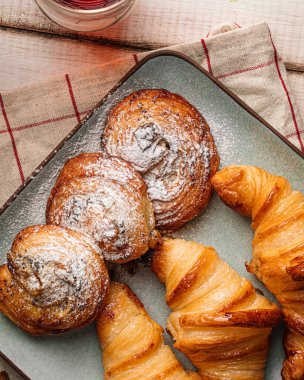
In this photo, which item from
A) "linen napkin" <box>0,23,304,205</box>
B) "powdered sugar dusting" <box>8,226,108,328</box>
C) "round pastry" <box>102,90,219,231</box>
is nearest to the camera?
"powdered sugar dusting" <box>8,226,108,328</box>

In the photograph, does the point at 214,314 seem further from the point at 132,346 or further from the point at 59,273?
the point at 59,273

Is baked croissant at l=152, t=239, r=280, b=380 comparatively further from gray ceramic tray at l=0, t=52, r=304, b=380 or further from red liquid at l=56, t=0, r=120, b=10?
red liquid at l=56, t=0, r=120, b=10

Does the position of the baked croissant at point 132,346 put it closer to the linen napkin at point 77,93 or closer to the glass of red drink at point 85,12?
the linen napkin at point 77,93

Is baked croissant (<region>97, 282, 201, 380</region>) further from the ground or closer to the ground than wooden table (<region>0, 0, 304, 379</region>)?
closer to the ground

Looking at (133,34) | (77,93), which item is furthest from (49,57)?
(133,34)

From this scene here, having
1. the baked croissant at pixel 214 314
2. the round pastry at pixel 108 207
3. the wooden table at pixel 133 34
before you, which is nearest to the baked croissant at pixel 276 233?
the baked croissant at pixel 214 314

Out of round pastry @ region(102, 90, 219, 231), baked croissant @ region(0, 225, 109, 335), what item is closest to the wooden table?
round pastry @ region(102, 90, 219, 231)

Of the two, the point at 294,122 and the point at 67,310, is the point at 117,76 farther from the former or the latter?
the point at 67,310
